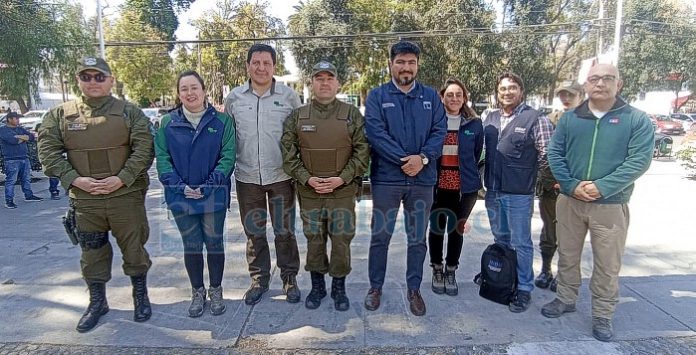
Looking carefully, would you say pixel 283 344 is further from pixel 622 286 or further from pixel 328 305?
pixel 622 286

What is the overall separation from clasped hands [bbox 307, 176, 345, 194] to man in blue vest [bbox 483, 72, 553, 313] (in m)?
1.31

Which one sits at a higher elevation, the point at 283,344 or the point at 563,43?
the point at 563,43

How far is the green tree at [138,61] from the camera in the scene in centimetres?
3134

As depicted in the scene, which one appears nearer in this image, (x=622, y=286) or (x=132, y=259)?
(x=132, y=259)

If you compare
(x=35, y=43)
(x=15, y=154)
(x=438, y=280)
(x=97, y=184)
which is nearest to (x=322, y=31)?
(x=35, y=43)

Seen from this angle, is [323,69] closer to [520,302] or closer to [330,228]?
[330,228]

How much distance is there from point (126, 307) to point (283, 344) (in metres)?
1.47

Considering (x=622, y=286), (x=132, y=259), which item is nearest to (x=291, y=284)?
(x=132, y=259)

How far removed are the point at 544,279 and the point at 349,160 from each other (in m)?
2.17

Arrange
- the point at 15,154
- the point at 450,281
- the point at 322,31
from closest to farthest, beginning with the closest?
the point at 450,281, the point at 15,154, the point at 322,31

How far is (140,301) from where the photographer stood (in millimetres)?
3451

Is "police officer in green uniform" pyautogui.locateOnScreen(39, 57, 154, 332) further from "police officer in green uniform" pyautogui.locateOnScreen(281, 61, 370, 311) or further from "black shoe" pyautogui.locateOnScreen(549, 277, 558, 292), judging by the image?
"black shoe" pyautogui.locateOnScreen(549, 277, 558, 292)

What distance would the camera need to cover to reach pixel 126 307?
3.63 m

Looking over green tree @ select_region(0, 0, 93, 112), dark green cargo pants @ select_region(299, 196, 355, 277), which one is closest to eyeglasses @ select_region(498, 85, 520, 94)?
dark green cargo pants @ select_region(299, 196, 355, 277)
